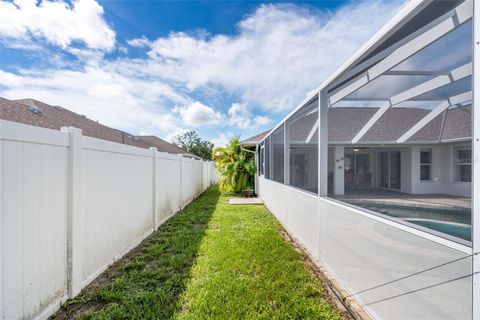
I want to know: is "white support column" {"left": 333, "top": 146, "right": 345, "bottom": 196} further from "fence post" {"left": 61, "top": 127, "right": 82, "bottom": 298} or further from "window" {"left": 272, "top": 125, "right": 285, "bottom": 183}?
"fence post" {"left": 61, "top": 127, "right": 82, "bottom": 298}

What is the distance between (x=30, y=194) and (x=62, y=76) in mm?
8880

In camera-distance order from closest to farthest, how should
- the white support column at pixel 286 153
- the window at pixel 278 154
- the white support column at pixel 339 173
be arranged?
1. the white support column at pixel 339 173
2. the white support column at pixel 286 153
3. the window at pixel 278 154

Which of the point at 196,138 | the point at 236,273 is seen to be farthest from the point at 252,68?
the point at 196,138

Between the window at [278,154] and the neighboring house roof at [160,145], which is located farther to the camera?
the neighboring house roof at [160,145]

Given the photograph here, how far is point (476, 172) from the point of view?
1318 mm

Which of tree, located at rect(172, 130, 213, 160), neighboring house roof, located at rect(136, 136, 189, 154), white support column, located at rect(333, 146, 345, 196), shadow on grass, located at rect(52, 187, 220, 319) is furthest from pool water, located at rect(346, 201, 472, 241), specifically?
tree, located at rect(172, 130, 213, 160)

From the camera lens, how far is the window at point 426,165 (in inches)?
134

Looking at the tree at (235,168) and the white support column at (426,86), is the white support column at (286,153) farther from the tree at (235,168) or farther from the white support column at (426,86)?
the tree at (235,168)

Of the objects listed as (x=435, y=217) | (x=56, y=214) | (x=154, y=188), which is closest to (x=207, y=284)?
(x=56, y=214)

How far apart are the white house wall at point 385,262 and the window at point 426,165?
150 centimetres

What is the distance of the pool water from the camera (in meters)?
1.49

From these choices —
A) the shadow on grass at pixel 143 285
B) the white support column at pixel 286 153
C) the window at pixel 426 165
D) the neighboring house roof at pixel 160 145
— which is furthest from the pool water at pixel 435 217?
the neighboring house roof at pixel 160 145

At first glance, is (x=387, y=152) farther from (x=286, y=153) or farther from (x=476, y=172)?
(x=476, y=172)

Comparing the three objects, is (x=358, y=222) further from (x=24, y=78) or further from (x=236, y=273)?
(x=24, y=78)
